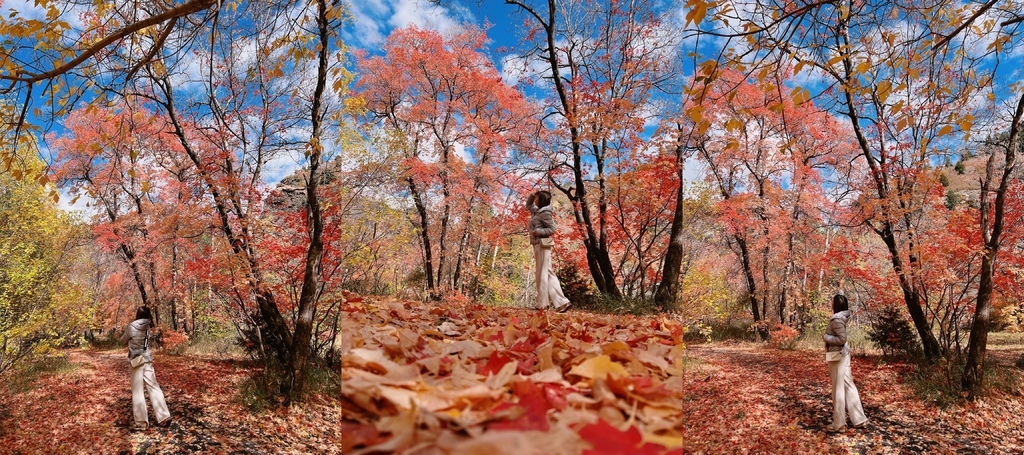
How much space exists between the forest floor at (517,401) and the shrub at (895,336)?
0.54 meters

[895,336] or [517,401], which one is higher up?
[517,401]

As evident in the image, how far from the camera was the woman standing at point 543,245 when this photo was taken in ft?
19.2

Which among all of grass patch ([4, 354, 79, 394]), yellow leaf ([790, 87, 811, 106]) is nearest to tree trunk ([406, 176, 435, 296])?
grass patch ([4, 354, 79, 394])

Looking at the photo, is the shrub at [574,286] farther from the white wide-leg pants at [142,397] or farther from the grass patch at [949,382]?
the white wide-leg pants at [142,397]

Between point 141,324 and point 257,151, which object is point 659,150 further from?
point 141,324

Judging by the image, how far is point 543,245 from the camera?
6086 mm

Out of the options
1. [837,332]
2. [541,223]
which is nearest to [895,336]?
[837,332]

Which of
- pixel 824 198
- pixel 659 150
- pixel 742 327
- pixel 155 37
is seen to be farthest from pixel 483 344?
pixel 742 327

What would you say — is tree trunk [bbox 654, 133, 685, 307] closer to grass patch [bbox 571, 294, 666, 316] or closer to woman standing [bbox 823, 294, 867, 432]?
grass patch [bbox 571, 294, 666, 316]

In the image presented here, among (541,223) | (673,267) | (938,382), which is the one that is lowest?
(938,382)

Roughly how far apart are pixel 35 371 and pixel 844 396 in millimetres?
14116

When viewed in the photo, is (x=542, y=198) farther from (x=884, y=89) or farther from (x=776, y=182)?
(x=776, y=182)

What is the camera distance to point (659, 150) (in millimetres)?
10547

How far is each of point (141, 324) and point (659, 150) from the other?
359 inches
